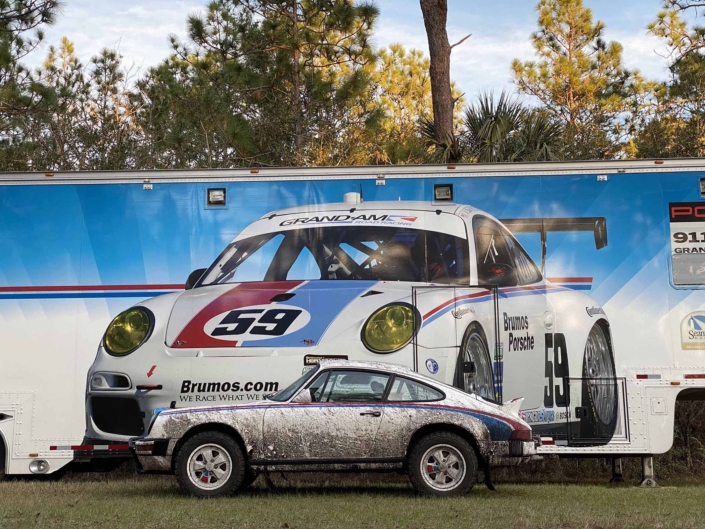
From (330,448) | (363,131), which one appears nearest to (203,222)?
(330,448)

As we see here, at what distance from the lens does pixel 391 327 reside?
949 centimetres

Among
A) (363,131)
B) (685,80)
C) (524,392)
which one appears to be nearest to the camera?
(524,392)

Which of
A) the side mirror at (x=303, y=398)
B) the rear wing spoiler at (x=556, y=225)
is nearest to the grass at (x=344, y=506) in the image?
the side mirror at (x=303, y=398)

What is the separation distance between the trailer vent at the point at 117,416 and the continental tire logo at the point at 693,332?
611 cm

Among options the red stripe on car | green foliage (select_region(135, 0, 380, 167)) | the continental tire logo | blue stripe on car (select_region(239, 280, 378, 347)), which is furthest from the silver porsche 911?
green foliage (select_region(135, 0, 380, 167))

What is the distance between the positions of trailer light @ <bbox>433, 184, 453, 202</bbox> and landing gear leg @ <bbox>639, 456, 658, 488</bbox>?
398 centimetres

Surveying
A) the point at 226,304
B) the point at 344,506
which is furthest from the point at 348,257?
the point at 344,506

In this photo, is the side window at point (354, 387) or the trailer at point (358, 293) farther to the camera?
the trailer at point (358, 293)

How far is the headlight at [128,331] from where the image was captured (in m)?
9.62

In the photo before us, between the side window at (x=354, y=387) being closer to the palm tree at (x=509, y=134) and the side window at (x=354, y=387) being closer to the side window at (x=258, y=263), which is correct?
the side window at (x=258, y=263)

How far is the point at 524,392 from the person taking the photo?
9.54 metres

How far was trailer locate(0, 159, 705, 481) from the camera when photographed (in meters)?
9.50

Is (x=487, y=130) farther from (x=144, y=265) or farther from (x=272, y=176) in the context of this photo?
(x=144, y=265)

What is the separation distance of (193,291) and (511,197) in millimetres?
3805
